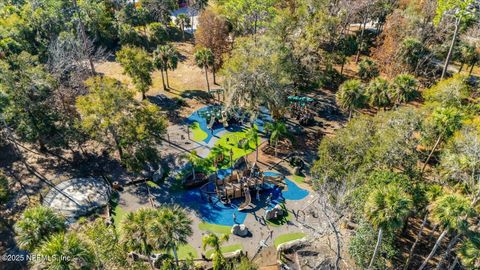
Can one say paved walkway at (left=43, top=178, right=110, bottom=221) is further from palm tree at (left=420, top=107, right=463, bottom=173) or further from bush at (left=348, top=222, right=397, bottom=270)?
palm tree at (left=420, top=107, right=463, bottom=173)

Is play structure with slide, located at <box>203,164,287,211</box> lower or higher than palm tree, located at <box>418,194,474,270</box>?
lower

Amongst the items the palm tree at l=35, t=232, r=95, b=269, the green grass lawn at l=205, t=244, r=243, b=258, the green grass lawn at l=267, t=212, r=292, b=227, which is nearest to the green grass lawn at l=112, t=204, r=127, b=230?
the green grass lawn at l=205, t=244, r=243, b=258

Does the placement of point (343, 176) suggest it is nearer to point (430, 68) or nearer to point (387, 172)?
point (387, 172)

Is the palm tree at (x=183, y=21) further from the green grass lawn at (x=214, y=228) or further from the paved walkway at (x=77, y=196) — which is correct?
the green grass lawn at (x=214, y=228)

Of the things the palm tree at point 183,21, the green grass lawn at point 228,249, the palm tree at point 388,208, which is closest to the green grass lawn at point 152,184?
the green grass lawn at point 228,249

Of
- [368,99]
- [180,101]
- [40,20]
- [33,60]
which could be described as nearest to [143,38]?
[40,20]

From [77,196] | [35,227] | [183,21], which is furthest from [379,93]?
[183,21]
